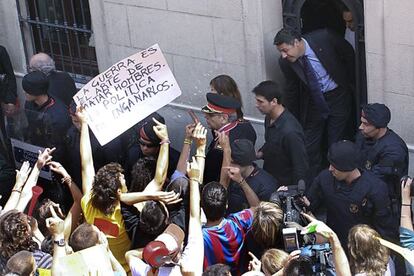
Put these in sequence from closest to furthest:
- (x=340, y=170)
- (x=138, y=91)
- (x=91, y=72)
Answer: (x=340, y=170), (x=138, y=91), (x=91, y=72)

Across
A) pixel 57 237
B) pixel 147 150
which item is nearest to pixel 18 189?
pixel 147 150

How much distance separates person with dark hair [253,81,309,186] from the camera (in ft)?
28.0

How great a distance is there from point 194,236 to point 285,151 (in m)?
1.91

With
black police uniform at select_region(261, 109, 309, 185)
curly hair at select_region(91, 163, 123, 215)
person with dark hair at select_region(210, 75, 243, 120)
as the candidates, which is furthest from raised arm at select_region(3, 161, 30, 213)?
black police uniform at select_region(261, 109, 309, 185)

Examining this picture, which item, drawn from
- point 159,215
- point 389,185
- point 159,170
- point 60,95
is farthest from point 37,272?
point 60,95

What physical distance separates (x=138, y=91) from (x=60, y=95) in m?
1.57

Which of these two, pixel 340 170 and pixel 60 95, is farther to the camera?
pixel 60 95

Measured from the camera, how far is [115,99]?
895 centimetres

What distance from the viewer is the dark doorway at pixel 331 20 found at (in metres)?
9.41

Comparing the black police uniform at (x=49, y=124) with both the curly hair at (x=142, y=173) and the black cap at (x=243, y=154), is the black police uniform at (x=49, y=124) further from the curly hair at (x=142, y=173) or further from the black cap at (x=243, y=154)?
the black cap at (x=243, y=154)

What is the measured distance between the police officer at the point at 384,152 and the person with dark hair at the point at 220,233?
131cm

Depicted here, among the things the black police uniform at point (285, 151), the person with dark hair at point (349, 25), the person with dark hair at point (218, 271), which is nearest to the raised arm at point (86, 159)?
the black police uniform at point (285, 151)

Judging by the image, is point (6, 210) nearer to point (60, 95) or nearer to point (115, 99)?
point (115, 99)

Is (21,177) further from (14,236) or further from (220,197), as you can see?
(220,197)
